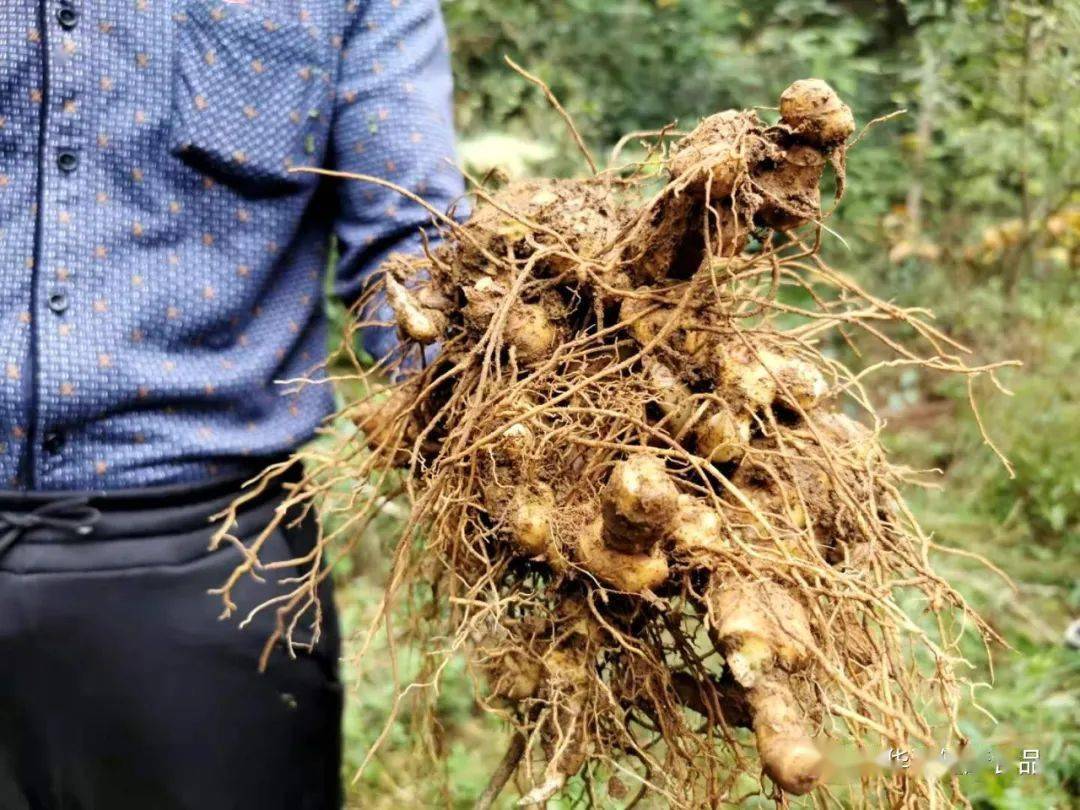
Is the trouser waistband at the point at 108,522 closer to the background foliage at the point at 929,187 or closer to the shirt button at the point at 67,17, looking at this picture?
the shirt button at the point at 67,17

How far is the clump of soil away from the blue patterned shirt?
247mm

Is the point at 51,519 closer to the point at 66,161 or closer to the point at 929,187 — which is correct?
the point at 66,161

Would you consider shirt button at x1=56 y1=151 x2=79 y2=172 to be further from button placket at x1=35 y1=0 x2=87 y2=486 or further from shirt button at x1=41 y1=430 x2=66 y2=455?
shirt button at x1=41 y1=430 x2=66 y2=455

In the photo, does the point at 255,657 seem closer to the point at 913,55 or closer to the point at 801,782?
the point at 801,782

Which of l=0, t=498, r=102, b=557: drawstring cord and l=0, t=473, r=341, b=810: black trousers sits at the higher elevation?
l=0, t=498, r=102, b=557: drawstring cord

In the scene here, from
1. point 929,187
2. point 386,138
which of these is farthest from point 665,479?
point 929,187

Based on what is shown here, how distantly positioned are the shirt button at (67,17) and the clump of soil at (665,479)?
408 mm

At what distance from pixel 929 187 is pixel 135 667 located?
3.64 meters

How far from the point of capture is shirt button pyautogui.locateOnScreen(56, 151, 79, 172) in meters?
0.90

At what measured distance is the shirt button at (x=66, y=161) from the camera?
0.90 meters

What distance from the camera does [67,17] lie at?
2.95ft

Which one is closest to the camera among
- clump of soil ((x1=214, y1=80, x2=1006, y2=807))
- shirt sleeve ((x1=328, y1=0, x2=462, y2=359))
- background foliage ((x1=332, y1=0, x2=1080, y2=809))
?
clump of soil ((x1=214, y1=80, x2=1006, y2=807))

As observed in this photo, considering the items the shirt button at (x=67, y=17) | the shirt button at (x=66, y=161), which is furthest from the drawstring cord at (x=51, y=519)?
the shirt button at (x=67, y=17)

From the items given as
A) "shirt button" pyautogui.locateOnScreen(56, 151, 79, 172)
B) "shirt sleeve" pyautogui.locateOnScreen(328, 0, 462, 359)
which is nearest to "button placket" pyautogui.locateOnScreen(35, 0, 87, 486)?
"shirt button" pyautogui.locateOnScreen(56, 151, 79, 172)
